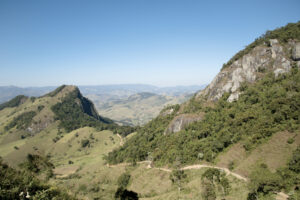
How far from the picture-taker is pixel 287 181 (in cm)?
4125

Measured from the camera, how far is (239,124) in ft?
281

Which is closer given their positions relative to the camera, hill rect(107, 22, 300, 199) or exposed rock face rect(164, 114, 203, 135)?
hill rect(107, 22, 300, 199)

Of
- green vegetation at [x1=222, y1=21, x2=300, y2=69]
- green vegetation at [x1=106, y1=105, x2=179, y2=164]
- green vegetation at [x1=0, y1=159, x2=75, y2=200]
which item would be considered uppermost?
green vegetation at [x1=222, y1=21, x2=300, y2=69]

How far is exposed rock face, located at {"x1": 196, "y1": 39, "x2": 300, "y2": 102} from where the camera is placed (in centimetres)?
10675

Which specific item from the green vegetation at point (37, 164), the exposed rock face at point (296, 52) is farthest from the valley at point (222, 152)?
the green vegetation at point (37, 164)

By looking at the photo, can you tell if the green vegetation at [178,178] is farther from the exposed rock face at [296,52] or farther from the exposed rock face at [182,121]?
the exposed rock face at [296,52]

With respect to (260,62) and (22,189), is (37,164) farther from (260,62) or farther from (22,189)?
(260,62)

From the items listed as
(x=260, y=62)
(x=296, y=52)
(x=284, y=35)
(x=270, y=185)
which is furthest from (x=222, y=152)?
(x=284, y=35)

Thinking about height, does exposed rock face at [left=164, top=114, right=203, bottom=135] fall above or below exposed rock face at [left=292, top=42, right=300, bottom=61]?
below

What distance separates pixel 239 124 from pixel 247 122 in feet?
14.5

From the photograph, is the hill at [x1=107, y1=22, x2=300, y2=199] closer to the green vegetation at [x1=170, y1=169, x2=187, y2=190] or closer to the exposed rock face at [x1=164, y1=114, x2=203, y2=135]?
the exposed rock face at [x1=164, y1=114, x2=203, y2=135]

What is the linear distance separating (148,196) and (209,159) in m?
32.5

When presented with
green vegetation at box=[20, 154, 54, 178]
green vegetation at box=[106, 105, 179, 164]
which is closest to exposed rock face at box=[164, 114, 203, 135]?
green vegetation at box=[106, 105, 179, 164]

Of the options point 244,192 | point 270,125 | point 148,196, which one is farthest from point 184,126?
point 244,192
